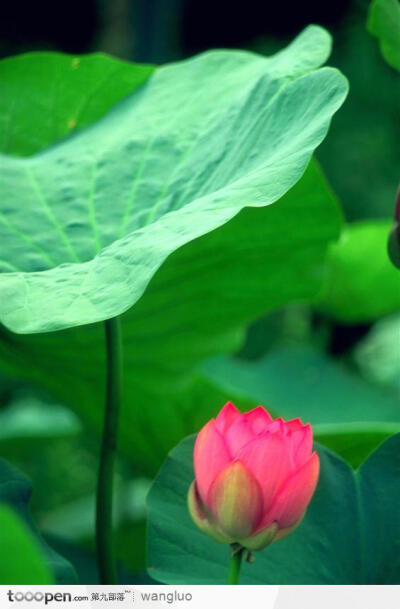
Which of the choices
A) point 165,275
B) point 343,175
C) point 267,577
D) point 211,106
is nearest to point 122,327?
point 165,275

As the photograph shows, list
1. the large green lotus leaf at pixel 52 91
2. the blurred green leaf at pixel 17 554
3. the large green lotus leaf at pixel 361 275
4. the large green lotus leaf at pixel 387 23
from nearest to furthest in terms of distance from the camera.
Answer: the blurred green leaf at pixel 17 554 → the large green lotus leaf at pixel 387 23 → the large green lotus leaf at pixel 52 91 → the large green lotus leaf at pixel 361 275

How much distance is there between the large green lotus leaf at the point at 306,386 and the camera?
131cm

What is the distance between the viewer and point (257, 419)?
391mm

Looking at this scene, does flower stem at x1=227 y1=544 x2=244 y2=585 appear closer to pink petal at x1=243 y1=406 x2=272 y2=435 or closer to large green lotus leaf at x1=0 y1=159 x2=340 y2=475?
pink petal at x1=243 y1=406 x2=272 y2=435

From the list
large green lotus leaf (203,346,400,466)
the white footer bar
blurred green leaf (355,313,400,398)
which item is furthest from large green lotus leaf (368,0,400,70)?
blurred green leaf (355,313,400,398)

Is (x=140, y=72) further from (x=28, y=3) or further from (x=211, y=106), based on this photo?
(x=28, y=3)

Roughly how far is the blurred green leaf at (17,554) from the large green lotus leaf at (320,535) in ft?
0.44

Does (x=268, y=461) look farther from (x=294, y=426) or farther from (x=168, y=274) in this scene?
(x=168, y=274)

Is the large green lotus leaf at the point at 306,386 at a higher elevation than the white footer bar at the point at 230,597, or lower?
lower

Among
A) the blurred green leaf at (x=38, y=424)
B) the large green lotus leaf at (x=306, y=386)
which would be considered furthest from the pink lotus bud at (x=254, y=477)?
the large green lotus leaf at (x=306, y=386)

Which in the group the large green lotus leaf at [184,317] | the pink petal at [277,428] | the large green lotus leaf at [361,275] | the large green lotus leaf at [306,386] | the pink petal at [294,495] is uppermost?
the pink petal at [277,428]

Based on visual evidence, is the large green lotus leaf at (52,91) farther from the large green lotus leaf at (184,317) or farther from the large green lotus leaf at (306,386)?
the large green lotus leaf at (306,386)

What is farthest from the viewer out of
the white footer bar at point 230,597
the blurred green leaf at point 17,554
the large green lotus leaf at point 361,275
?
the large green lotus leaf at point 361,275

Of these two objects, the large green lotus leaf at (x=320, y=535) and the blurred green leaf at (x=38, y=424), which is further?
the blurred green leaf at (x=38, y=424)
